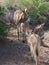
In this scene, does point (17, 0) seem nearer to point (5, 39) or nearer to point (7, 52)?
point (5, 39)

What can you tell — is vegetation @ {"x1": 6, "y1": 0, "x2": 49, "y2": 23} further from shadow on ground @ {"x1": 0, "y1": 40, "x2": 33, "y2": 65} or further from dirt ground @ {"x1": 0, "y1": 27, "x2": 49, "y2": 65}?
shadow on ground @ {"x1": 0, "y1": 40, "x2": 33, "y2": 65}

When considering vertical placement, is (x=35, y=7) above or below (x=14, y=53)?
above

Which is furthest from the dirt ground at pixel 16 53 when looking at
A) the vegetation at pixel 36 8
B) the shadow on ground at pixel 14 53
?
the vegetation at pixel 36 8

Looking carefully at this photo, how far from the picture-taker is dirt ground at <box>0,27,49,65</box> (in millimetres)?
6953

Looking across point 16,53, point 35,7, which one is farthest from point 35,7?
point 16,53

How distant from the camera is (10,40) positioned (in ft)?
26.9

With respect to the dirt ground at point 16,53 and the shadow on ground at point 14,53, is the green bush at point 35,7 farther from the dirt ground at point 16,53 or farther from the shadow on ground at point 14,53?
the shadow on ground at point 14,53

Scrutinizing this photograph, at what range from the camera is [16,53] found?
7.39 m

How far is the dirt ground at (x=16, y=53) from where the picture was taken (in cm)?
695

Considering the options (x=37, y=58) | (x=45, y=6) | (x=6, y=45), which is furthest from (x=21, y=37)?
(x=45, y=6)

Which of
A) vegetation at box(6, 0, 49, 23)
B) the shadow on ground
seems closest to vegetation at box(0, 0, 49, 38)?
vegetation at box(6, 0, 49, 23)

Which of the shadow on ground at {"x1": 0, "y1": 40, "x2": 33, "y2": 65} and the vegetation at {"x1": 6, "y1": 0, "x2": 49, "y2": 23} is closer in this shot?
the shadow on ground at {"x1": 0, "y1": 40, "x2": 33, "y2": 65}

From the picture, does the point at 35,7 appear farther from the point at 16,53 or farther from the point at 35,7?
the point at 16,53

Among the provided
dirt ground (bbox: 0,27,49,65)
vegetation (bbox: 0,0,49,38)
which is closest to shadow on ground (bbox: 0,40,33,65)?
dirt ground (bbox: 0,27,49,65)
